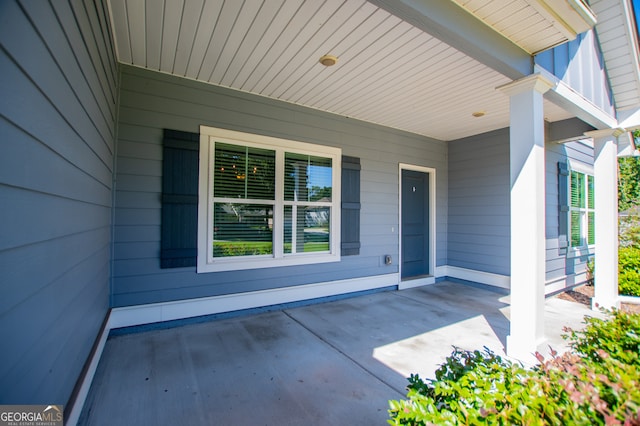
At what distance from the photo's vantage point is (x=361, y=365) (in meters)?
2.46

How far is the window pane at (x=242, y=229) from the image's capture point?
11.4 ft

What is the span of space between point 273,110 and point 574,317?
16.2 ft

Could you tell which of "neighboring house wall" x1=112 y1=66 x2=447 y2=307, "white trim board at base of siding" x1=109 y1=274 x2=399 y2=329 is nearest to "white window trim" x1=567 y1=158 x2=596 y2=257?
"neighboring house wall" x1=112 y1=66 x2=447 y2=307

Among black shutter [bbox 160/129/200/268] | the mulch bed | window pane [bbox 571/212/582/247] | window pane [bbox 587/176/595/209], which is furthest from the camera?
window pane [bbox 587/176/595/209]

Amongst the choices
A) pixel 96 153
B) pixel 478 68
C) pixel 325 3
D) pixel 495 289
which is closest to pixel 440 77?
pixel 478 68

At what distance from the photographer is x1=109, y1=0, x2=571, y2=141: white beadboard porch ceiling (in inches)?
88.2

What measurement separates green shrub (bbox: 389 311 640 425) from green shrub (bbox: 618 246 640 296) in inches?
198

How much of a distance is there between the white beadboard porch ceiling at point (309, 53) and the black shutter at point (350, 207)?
2.94ft

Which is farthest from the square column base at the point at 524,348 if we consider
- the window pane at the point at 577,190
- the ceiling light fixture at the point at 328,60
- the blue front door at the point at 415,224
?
the window pane at the point at 577,190

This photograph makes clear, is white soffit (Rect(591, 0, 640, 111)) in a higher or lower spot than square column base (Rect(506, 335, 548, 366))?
higher

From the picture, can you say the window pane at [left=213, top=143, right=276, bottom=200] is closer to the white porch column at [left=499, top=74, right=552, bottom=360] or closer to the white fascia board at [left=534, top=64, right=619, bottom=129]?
the white porch column at [left=499, top=74, right=552, bottom=360]

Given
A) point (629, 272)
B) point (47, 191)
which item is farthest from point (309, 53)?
point (629, 272)

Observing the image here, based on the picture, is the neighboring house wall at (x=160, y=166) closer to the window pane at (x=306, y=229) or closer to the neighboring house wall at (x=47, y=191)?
the window pane at (x=306, y=229)

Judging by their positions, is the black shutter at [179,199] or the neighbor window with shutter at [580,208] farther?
the neighbor window with shutter at [580,208]
